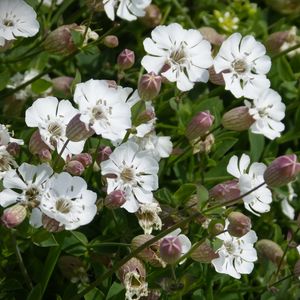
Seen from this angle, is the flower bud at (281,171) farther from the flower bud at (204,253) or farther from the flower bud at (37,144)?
the flower bud at (37,144)

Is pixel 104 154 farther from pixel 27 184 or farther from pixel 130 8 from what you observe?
pixel 130 8

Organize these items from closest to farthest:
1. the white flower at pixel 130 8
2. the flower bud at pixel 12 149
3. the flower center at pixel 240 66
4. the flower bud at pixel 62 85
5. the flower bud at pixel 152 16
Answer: the flower bud at pixel 12 149
the flower center at pixel 240 66
the white flower at pixel 130 8
the flower bud at pixel 62 85
the flower bud at pixel 152 16

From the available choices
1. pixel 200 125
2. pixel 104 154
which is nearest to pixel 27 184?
pixel 104 154

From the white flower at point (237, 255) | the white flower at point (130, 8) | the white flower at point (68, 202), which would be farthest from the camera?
the white flower at point (130, 8)

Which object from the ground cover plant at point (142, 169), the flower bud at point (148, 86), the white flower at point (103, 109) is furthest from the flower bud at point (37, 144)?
the flower bud at point (148, 86)

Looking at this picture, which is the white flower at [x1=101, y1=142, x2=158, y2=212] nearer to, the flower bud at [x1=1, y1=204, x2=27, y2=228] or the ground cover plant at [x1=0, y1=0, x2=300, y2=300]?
the ground cover plant at [x1=0, y1=0, x2=300, y2=300]

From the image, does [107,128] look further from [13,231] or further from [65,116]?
[13,231]

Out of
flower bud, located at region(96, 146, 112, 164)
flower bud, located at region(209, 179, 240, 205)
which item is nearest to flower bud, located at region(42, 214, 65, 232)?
flower bud, located at region(96, 146, 112, 164)
